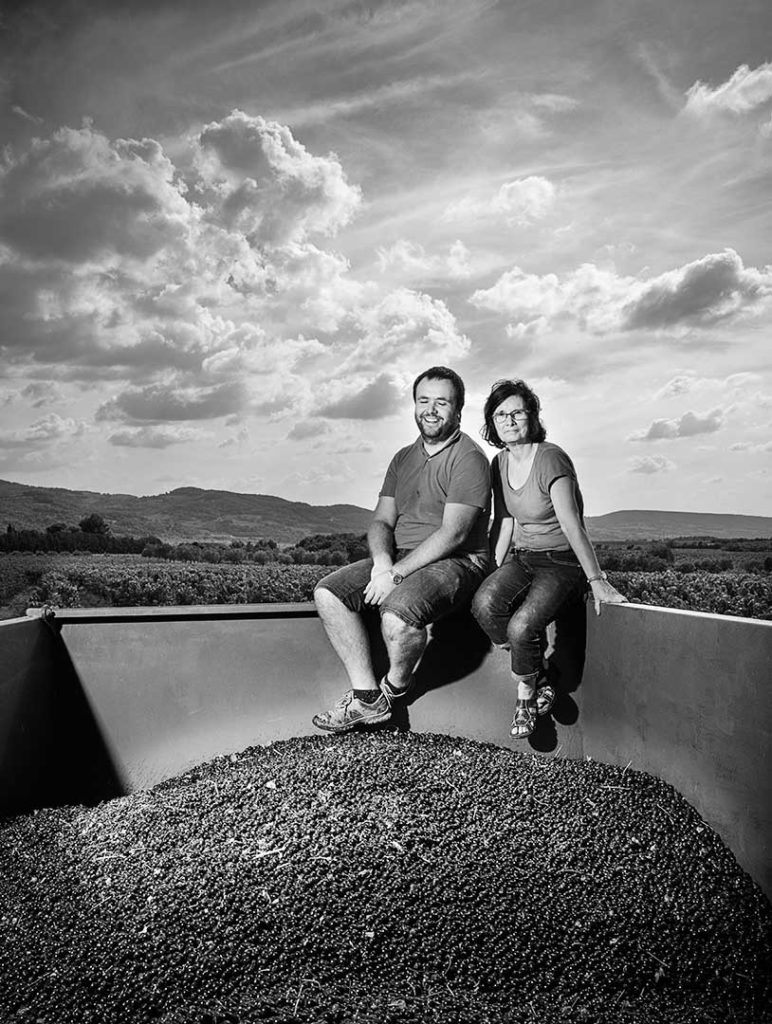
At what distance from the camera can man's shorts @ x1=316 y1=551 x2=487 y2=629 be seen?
9.87 ft

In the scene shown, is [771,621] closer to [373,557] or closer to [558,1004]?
[558,1004]

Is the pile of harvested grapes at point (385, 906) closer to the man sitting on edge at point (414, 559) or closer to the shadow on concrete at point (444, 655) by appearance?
the man sitting on edge at point (414, 559)

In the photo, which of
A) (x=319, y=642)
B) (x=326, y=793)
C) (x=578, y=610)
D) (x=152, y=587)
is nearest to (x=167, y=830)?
(x=326, y=793)

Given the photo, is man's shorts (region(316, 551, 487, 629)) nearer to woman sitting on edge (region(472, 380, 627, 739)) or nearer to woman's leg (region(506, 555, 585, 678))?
woman sitting on edge (region(472, 380, 627, 739))

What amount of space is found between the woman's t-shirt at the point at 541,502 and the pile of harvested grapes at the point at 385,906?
2.79 ft

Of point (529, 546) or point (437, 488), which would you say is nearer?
point (529, 546)

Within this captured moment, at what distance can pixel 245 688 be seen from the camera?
334 centimetres

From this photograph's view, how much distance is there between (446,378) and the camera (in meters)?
3.30

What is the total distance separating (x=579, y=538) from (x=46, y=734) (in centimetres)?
207

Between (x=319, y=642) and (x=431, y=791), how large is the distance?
3.01 ft

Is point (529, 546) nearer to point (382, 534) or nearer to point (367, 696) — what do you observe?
point (382, 534)

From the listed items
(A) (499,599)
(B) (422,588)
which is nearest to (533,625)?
(A) (499,599)

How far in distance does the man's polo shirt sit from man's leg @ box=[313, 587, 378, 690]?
37 centimetres

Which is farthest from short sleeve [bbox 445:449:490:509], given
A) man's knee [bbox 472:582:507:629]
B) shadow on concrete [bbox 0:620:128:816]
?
shadow on concrete [bbox 0:620:128:816]
